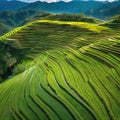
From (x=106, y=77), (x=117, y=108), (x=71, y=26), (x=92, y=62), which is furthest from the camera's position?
(x=71, y=26)

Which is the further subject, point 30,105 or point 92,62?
point 92,62

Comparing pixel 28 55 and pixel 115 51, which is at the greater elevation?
pixel 115 51

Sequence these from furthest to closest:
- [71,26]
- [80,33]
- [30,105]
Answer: [71,26] → [80,33] → [30,105]

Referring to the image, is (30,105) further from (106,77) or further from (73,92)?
(106,77)

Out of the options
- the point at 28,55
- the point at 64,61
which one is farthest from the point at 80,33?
the point at 64,61

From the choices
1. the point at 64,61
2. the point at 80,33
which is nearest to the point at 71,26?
the point at 80,33

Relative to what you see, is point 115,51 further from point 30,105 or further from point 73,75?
point 30,105
